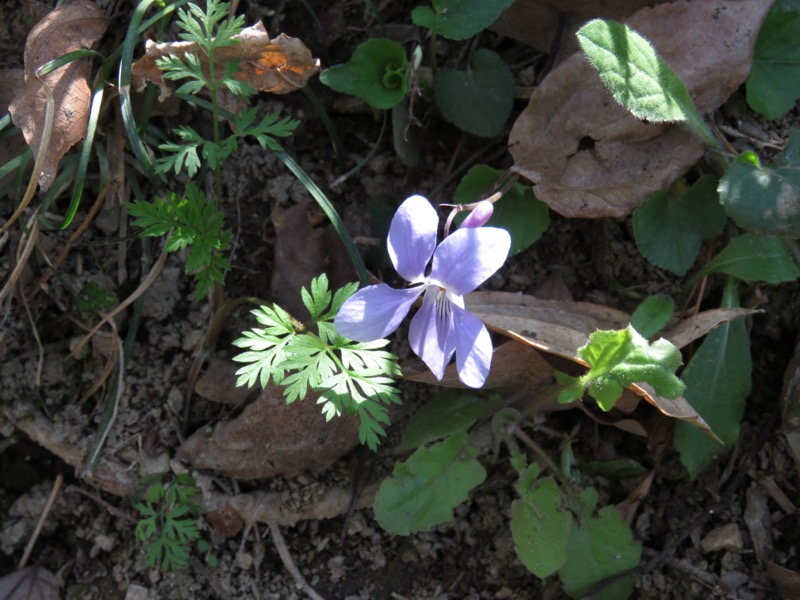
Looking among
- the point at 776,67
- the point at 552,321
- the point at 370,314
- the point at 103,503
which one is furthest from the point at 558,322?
the point at 103,503

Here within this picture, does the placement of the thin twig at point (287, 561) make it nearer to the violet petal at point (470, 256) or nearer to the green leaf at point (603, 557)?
the green leaf at point (603, 557)

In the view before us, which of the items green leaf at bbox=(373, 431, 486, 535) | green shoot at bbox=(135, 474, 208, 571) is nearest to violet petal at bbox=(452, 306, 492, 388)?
green leaf at bbox=(373, 431, 486, 535)

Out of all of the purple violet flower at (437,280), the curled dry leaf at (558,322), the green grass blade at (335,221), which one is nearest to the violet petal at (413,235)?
the purple violet flower at (437,280)

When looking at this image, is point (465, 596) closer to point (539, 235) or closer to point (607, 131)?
point (539, 235)

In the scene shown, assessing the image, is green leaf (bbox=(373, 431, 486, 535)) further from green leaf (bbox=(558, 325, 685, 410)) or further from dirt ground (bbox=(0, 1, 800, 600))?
green leaf (bbox=(558, 325, 685, 410))

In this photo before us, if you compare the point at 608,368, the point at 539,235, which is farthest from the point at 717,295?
the point at 608,368

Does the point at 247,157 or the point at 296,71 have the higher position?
the point at 296,71
